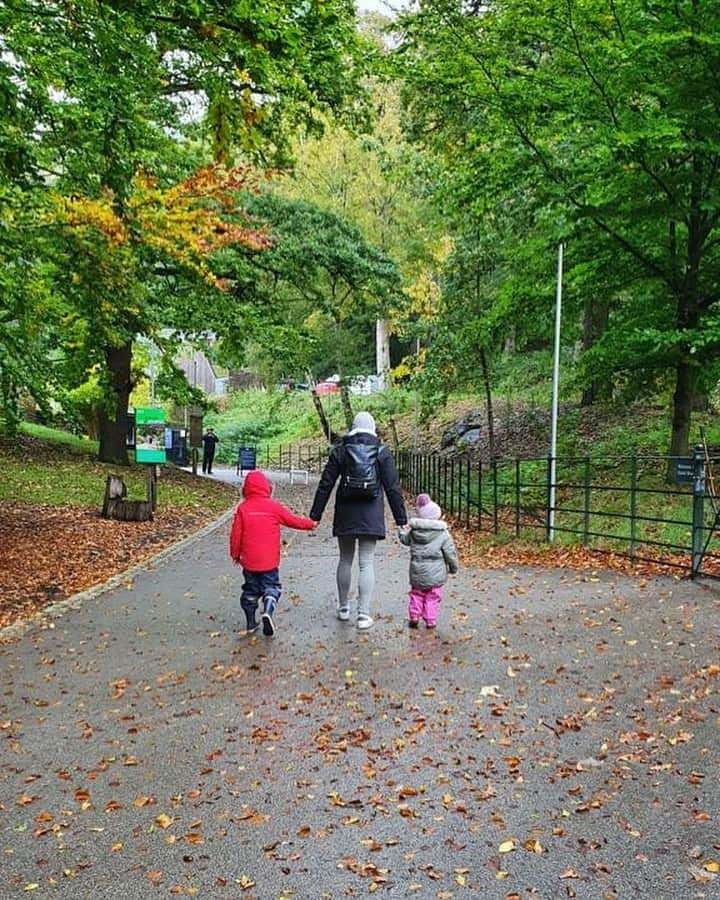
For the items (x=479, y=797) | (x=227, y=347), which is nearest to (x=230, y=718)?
(x=479, y=797)

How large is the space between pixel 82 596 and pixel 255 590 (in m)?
2.61

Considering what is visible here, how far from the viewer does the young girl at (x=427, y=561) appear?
7.01 m

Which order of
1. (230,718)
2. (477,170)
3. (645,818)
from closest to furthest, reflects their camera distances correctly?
(645,818), (230,718), (477,170)

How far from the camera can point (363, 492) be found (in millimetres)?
6938

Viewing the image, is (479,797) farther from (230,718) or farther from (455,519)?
(455,519)

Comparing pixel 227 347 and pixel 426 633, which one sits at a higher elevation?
pixel 227 347

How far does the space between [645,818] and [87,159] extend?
8.85m

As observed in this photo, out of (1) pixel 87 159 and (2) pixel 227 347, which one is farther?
(2) pixel 227 347

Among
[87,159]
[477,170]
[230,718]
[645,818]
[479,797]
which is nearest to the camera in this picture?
[645,818]

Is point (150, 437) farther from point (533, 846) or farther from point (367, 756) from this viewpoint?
point (533, 846)

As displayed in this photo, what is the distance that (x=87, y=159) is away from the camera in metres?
9.51

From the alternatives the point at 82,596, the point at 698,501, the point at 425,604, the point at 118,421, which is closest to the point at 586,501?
the point at 698,501

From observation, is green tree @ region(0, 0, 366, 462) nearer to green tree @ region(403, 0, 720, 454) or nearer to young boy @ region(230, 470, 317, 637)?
green tree @ region(403, 0, 720, 454)

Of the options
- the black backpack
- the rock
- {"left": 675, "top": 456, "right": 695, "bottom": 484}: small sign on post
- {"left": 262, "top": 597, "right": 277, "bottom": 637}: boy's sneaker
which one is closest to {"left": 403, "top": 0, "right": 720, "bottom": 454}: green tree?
{"left": 675, "top": 456, "right": 695, "bottom": 484}: small sign on post
